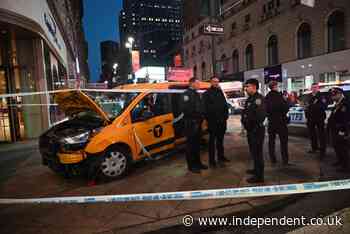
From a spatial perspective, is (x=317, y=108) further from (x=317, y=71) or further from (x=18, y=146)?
(x=317, y=71)

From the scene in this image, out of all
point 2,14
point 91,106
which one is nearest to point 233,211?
point 91,106

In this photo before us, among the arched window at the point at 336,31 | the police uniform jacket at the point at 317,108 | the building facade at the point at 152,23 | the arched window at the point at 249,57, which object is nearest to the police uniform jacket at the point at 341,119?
the police uniform jacket at the point at 317,108

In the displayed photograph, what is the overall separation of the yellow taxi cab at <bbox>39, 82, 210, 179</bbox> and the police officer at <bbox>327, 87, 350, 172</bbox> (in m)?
3.26

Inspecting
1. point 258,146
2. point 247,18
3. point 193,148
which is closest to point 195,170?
point 193,148

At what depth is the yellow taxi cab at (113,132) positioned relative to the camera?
16.0 ft

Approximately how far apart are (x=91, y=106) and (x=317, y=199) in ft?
15.2

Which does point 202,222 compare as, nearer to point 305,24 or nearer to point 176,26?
point 305,24

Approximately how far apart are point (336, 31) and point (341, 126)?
63.9 feet

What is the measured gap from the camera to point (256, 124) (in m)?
4.53

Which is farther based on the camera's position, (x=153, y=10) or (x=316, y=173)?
(x=153, y=10)

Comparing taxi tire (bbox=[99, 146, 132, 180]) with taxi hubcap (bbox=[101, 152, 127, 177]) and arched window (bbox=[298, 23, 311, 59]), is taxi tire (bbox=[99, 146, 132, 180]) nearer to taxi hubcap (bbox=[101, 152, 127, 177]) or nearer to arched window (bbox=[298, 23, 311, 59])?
taxi hubcap (bbox=[101, 152, 127, 177])

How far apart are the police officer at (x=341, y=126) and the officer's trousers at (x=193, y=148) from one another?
284 cm

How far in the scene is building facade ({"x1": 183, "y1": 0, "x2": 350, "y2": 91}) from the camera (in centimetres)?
1994

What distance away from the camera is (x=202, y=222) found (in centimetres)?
339
